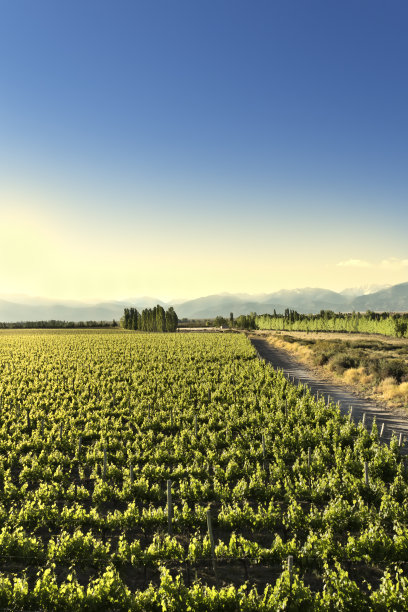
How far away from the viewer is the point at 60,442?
17.9 meters

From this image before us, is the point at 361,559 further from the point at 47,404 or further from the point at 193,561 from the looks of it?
the point at 47,404

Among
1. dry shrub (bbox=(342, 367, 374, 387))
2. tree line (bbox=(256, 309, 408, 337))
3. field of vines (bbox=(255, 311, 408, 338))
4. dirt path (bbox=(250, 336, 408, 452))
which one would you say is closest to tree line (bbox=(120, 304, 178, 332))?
field of vines (bbox=(255, 311, 408, 338))

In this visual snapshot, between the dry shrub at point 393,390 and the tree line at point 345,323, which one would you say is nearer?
the dry shrub at point 393,390

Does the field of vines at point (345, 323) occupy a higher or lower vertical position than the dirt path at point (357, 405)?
higher

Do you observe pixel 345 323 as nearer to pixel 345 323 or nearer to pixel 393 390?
pixel 345 323

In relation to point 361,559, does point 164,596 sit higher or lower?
higher

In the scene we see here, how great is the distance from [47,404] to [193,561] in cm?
1995

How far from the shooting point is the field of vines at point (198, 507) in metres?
7.21

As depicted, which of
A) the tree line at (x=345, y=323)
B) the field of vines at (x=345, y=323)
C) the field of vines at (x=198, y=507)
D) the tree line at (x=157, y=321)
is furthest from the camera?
the tree line at (x=157, y=321)

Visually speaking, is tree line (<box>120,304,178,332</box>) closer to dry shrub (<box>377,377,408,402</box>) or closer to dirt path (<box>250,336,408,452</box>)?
dirt path (<box>250,336,408,452</box>)

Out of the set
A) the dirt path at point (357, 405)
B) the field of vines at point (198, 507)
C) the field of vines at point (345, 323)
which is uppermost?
the field of vines at point (345, 323)

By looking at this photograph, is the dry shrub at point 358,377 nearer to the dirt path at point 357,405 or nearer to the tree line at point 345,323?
the dirt path at point 357,405

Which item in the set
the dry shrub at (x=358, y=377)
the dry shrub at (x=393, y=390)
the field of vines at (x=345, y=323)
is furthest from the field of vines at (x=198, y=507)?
the field of vines at (x=345, y=323)

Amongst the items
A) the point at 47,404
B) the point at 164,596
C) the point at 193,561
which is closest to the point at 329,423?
the point at 193,561
